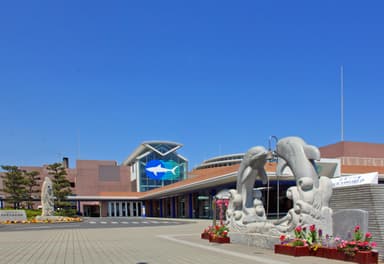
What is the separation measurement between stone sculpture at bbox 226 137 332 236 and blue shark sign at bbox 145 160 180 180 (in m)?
59.6

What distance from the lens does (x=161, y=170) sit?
75.6 metres

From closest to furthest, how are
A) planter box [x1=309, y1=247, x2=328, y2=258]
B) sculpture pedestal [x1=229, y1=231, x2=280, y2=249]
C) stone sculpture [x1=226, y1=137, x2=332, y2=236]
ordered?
planter box [x1=309, y1=247, x2=328, y2=258]
stone sculpture [x1=226, y1=137, x2=332, y2=236]
sculpture pedestal [x1=229, y1=231, x2=280, y2=249]

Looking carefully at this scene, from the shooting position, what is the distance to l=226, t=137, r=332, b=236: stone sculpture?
430 inches

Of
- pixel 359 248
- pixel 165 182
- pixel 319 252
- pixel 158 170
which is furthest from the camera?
pixel 165 182

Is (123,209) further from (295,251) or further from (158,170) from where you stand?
(295,251)

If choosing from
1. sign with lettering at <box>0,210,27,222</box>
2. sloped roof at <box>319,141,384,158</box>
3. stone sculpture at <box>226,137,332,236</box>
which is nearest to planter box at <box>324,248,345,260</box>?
stone sculpture at <box>226,137,332,236</box>

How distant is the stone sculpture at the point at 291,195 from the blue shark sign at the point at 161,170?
196ft

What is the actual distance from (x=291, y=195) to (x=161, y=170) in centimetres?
6481

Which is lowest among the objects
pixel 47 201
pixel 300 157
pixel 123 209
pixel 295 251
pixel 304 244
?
pixel 123 209

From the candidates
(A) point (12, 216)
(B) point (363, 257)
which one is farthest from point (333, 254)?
(A) point (12, 216)

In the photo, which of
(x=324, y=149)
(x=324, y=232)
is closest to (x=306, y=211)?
(x=324, y=232)

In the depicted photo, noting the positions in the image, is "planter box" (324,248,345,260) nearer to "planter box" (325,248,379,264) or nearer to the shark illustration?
"planter box" (325,248,379,264)

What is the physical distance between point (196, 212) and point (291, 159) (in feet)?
117

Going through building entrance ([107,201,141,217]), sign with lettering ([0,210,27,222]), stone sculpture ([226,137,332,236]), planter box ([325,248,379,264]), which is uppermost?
stone sculpture ([226,137,332,236])
